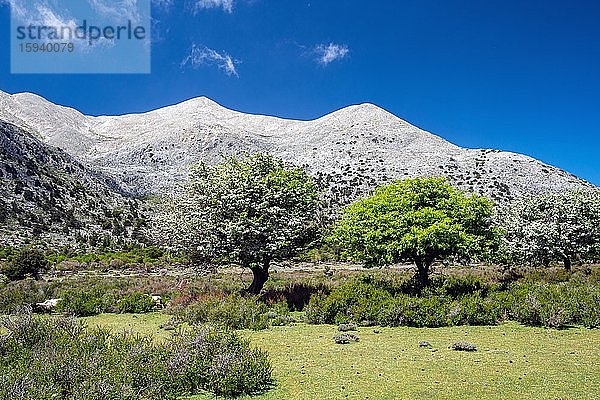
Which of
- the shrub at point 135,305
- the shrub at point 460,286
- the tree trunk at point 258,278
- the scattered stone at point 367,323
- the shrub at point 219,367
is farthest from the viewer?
the tree trunk at point 258,278

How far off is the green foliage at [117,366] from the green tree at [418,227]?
1182cm

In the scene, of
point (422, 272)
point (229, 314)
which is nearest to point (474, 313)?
point (422, 272)

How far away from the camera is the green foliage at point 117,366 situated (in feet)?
24.8

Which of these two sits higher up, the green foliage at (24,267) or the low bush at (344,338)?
the green foliage at (24,267)

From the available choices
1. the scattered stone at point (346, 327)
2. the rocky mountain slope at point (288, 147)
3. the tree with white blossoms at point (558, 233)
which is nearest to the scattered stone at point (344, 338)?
the scattered stone at point (346, 327)

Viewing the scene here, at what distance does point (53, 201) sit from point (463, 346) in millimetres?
68272

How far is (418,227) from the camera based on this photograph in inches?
827

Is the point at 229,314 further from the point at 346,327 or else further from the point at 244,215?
the point at 244,215

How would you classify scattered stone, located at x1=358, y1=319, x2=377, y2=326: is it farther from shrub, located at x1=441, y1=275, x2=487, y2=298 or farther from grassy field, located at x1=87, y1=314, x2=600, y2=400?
shrub, located at x1=441, y1=275, x2=487, y2=298

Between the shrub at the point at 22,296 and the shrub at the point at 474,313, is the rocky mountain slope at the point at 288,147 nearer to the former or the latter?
the shrub at the point at 474,313

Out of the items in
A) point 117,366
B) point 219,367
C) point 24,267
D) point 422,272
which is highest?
point 24,267

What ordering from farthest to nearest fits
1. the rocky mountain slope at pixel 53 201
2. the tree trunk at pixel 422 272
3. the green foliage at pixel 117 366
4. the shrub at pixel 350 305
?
the rocky mountain slope at pixel 53 201 < the tree trunk at pixel 422 272 < the shrub at pixel 350 305 < the green foliage at pixel 117 366

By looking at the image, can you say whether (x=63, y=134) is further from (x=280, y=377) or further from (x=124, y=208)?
(x=280, y=377)

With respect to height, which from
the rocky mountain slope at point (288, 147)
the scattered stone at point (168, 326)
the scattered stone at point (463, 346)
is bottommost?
the scattered stone at point (463, 346)
